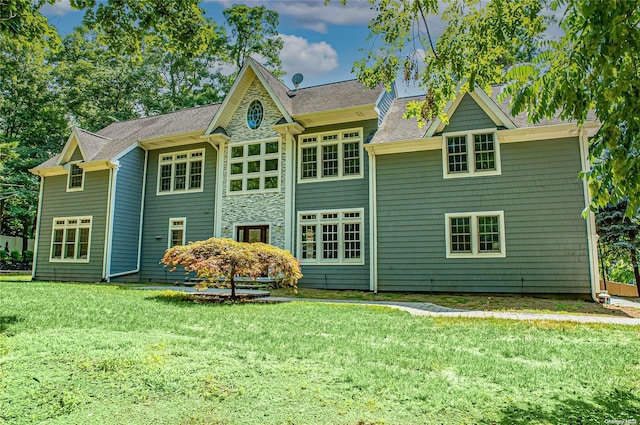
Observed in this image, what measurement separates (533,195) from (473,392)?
1019cm

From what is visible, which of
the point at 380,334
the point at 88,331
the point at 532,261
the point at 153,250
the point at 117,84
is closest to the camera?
the point at 88,331

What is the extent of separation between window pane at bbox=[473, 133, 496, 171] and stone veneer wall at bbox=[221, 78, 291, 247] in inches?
265

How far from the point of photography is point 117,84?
105ft

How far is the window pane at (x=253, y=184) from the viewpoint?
52.7ft

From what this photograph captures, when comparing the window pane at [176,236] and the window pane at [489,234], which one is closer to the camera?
the window pane at [489,234]

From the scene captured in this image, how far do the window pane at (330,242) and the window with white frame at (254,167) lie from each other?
2534 mm

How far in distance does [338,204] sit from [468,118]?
504 cm

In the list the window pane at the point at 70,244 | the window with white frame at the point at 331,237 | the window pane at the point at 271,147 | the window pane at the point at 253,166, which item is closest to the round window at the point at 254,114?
the window pane at the point at 271,147

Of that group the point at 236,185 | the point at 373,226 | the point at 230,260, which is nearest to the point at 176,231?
the point at 236,185

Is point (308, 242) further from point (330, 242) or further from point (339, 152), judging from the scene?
point (339, 152)

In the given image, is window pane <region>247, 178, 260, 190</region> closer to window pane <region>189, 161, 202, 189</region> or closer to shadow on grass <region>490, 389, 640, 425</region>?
window pane <region>189, 161, 202, 189</region>

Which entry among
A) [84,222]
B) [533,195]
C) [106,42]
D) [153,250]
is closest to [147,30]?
[106,42]

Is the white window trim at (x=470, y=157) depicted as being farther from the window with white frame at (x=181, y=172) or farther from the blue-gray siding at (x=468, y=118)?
the window with white frame at (x=181, y=172)

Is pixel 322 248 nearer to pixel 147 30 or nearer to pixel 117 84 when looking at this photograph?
pixel 147 30
